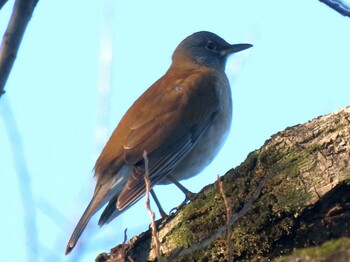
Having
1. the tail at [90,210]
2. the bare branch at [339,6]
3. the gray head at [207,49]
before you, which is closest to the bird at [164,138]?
the tail at [90,210]

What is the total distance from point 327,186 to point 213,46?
4989 mm

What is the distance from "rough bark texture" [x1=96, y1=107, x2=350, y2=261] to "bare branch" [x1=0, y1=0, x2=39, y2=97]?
140cm

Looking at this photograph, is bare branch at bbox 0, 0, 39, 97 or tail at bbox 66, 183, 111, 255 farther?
tail at bbox 66, 183, 111, 255

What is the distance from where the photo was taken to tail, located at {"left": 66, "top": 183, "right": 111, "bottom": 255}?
5.24 m

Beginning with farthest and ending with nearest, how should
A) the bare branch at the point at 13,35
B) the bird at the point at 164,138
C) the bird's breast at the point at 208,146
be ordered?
the bird's breast at the point at 208,146 < the bird at the point at 164,138 < the bare branch at the point at 13,35

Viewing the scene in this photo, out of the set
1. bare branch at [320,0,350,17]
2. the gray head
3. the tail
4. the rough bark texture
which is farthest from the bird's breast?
bare branch at [320,0,350,17]

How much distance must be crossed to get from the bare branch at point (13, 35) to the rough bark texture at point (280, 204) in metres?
1.40

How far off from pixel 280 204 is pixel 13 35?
1739 millimetres

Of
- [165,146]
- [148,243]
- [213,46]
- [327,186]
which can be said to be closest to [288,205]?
[327,186]

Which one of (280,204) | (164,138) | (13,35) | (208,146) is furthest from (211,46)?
(13,35)

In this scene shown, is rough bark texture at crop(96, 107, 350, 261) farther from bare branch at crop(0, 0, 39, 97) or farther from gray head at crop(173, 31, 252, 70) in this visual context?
gray head at crop(173, 31, 252, 70)

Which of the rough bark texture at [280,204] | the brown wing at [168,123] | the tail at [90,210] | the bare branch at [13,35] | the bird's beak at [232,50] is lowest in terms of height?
the rough bark texture at [280,204]

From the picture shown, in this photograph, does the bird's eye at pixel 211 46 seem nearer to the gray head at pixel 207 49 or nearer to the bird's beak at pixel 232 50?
the gray head at pixel 207 49

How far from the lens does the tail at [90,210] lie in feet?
17.2
